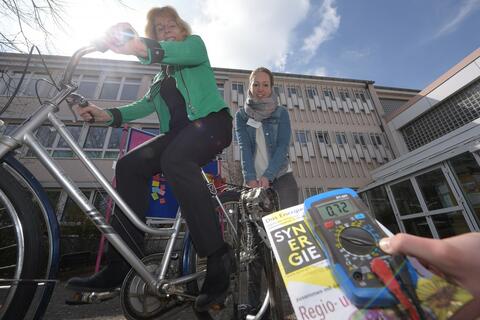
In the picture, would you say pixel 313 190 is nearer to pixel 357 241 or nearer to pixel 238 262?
pixel 238 262

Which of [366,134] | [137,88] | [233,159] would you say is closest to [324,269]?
[233,159]

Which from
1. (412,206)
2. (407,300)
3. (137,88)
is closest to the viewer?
(407,300)

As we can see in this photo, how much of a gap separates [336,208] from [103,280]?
1.07m

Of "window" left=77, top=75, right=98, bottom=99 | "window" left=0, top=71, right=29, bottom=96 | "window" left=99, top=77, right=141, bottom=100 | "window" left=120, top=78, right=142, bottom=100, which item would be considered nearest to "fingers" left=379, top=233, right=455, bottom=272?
"window" left=0, top=71, right=29, bottom=96

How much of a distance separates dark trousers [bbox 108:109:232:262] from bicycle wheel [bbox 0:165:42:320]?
32 centimetres

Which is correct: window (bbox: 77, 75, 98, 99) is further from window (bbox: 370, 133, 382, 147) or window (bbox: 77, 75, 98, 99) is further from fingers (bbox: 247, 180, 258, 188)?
window (bbox: 370, 133, 382, 147)

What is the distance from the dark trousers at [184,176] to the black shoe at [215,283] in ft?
0.15

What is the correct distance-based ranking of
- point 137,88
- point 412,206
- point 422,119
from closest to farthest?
point 412,206 < point 422,119 < point 137,88

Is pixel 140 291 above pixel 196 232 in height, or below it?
below

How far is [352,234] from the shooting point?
1.70ft

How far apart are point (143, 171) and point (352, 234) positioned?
1.15 m

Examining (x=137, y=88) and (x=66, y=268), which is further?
(x=137, y=88)

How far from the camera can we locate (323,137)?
13953 mm

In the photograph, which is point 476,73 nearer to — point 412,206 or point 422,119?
point 422,119
